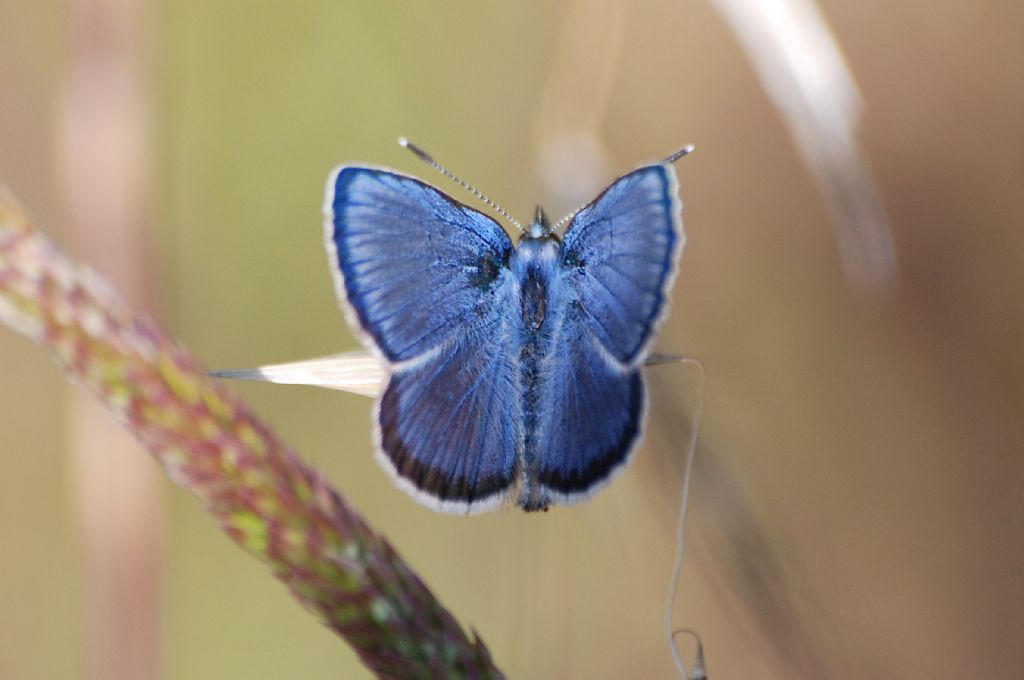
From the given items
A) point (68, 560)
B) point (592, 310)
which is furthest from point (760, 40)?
point (68, 560)

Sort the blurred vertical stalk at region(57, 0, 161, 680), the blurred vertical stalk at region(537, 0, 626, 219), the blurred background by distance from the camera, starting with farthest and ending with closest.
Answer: the blurred background → the blurred vertical stalk at region(537, 0, 626, 219) → the blurred vertical stalk at region(57, 0, 161, 680)

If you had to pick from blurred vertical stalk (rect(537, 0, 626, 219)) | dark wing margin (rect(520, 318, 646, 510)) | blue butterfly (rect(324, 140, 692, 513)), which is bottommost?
dark wing margin (rect(520, 318, 646, 510))

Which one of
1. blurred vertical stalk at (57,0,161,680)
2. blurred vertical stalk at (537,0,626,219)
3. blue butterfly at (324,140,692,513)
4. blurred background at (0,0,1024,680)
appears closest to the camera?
blurred vertical stalk at (57,0,161,680)

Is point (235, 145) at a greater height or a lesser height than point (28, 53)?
lesser

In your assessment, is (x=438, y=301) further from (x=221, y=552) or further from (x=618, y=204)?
(x=221, y=552)

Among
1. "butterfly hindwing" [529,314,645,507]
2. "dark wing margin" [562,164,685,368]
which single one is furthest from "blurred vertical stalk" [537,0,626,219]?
"butterfly hindwing" [529,314,645,507]

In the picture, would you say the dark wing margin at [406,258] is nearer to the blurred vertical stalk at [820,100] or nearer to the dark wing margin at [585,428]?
the dark wing margin at [585,428]

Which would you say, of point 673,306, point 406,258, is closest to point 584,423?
point 406,258

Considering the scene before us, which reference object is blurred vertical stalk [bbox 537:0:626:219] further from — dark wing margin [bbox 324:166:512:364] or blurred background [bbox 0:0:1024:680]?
blurred background [bbox 0:0:1024:680]
